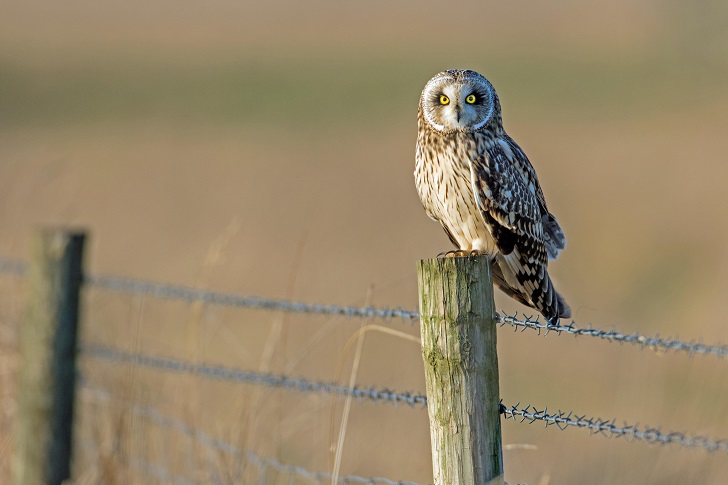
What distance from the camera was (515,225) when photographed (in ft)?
12.5

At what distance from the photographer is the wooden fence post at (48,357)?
161 inches

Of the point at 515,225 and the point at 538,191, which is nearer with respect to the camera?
the point at 515,225

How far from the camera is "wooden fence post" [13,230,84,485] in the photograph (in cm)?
408

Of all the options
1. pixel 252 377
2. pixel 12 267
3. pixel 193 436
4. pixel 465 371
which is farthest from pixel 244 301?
pixel 12 267

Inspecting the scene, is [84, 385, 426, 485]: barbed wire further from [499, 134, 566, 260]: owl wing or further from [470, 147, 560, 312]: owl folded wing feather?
[499, 134, 566, 260]: owl wing

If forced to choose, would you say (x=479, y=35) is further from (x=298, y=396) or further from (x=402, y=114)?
(x=298, y=396)

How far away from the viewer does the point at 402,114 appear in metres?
21.9

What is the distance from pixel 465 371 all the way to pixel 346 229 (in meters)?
9.17

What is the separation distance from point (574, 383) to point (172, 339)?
2986mm

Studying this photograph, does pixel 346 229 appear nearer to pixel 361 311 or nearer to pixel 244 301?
pixel 244 301

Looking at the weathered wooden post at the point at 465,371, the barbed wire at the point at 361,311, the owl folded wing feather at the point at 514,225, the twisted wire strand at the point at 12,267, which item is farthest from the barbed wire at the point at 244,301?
the twisted wire strand at the point at 12,267

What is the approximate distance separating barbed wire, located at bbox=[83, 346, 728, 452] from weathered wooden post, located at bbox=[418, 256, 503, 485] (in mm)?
81

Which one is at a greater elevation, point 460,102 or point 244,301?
point 460,102

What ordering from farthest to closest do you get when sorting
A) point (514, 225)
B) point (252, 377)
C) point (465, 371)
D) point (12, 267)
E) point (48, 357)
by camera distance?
point (12, 267), point (48, 357), point (514, 225), point (252, 377), point (465, 371)
